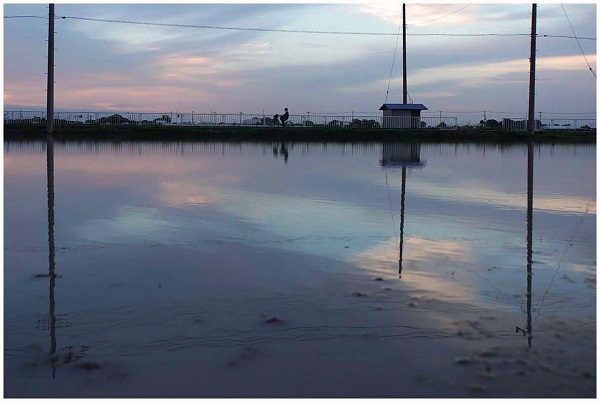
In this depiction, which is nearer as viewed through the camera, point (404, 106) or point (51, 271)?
point (51, 271)

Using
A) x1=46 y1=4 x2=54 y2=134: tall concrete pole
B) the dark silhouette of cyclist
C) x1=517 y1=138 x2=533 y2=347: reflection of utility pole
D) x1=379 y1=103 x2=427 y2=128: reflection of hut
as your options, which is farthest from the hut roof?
x1=517 y1=138 x2=533 y2=347: reflection of utility pole

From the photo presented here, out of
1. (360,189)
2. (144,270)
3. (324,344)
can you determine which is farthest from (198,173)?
(324,344)

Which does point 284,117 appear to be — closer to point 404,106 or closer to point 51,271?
point 404,106

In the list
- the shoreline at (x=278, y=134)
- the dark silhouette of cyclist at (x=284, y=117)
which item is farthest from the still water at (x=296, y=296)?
the dark silhouette of cyclist at (x=284, y=117)

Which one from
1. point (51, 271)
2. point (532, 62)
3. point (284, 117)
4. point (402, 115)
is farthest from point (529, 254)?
point (402, 115)

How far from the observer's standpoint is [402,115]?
54.5 m

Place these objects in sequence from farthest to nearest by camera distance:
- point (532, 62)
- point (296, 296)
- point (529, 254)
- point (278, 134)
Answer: point (278, 134) < point (532, 62) < point (529, 254) < point (296, 296)

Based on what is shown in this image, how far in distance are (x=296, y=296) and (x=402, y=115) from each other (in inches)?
1935

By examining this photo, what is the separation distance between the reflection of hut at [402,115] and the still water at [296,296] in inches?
1585

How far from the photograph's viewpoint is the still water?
4.60 metres

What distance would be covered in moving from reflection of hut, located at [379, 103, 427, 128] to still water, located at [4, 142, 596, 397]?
40258 mm

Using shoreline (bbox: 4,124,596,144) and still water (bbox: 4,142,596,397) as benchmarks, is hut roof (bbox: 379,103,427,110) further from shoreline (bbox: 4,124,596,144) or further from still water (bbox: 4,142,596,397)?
still water (bbox: 4,142,596,397)

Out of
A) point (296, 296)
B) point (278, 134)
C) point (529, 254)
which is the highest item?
point (278, 134)

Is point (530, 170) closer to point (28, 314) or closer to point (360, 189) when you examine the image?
point (360, 189)
